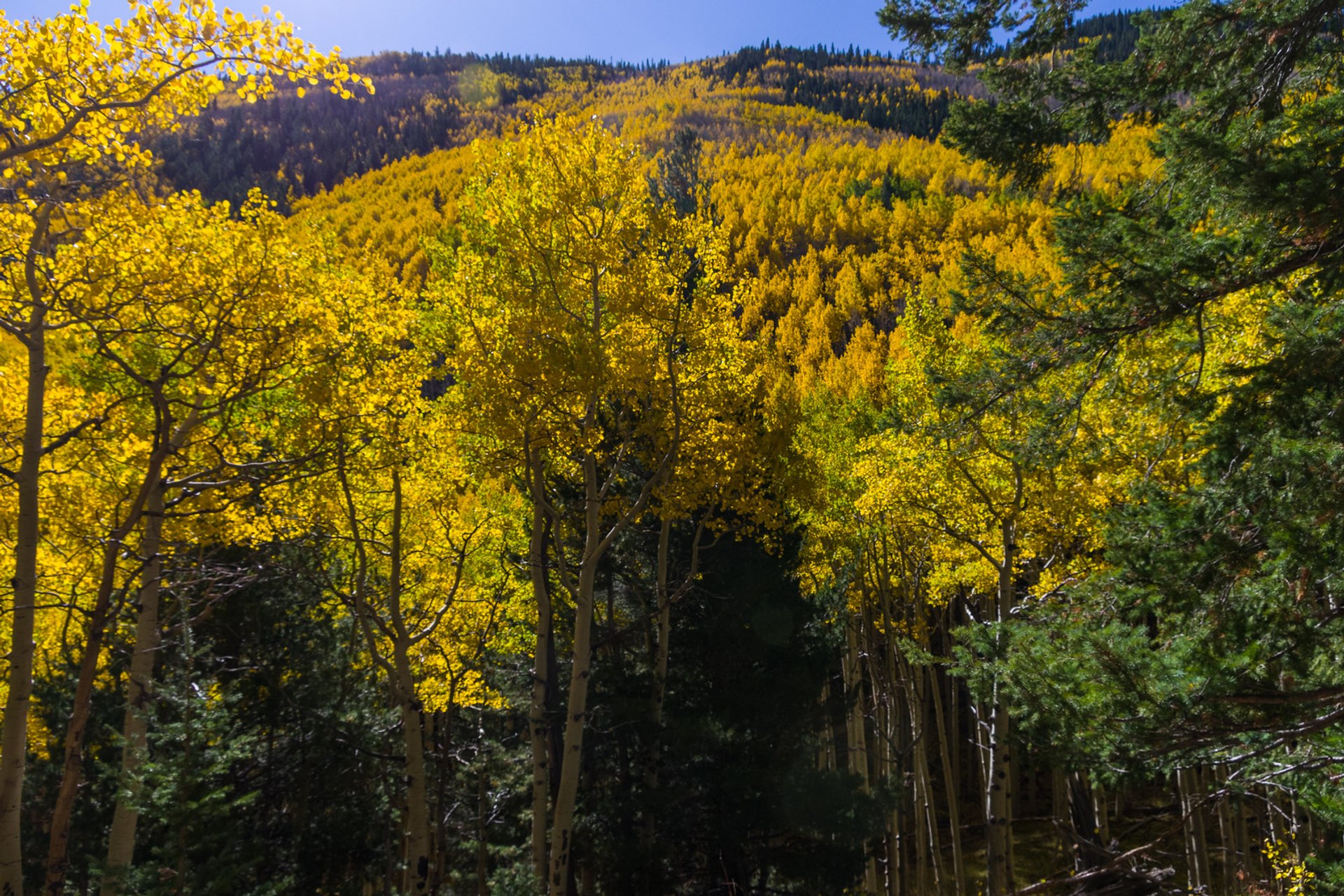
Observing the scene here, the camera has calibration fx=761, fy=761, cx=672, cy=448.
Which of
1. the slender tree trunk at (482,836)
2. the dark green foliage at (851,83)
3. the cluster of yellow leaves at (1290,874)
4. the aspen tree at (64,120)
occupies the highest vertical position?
the dark green foliage at (851,83)

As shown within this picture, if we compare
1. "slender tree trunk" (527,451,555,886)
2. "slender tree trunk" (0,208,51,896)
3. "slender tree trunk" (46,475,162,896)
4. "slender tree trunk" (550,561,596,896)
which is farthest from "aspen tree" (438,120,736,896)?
"slender tree trunk" (0,208,51,896)

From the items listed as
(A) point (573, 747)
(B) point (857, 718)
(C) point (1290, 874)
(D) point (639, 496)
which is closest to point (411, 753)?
(A) point (573, 747)

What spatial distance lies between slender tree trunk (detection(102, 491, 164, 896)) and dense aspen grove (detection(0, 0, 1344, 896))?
0.04 metres

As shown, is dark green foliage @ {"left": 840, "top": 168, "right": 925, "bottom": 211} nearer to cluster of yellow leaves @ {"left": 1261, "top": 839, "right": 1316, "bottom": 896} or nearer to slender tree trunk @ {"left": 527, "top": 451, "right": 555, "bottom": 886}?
cluster of yellow leaves @ {"left": 1261, "top": 839, "right": 1316, "bottom": 896}

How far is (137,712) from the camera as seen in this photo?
5.91m

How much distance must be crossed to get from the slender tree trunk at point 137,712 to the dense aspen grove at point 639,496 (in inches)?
1.6

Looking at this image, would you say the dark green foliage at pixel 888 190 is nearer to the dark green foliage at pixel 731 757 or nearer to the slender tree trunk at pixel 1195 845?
the dark green foliage at pixel 731 757

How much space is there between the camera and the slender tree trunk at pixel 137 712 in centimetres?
566

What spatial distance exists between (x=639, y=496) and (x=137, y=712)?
520cm

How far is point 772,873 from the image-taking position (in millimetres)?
14445

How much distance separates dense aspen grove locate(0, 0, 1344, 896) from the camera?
3.96 m

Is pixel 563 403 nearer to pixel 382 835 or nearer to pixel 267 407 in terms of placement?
pixel 267 407

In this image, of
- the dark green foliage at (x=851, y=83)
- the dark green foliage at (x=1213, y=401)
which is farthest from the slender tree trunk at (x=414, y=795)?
the dark green foliage at (x=851, y=83)

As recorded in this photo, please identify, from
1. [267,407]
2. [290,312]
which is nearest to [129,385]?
[267,407]
